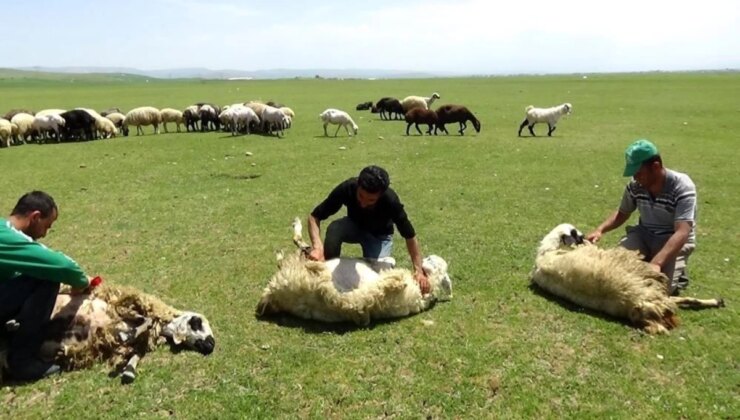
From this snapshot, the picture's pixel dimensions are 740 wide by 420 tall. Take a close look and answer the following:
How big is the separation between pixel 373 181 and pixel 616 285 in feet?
8.60

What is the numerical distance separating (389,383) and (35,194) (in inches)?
131

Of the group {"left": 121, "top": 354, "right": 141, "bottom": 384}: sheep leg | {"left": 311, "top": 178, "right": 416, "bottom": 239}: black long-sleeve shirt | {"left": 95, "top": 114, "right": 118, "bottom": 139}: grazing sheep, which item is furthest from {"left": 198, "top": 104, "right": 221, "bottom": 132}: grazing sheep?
{"left": 121, "top": 354, "right": 141, "bottom": 384}: sheep leg

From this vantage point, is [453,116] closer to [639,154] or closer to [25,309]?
[639,154]

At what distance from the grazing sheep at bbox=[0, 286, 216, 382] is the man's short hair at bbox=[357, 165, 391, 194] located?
1.96 metres

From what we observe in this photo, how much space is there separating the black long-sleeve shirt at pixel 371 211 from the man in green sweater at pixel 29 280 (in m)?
2.49

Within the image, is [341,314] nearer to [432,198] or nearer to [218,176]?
[432,198]

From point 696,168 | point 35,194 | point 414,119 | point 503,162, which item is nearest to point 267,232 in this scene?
point 35,194

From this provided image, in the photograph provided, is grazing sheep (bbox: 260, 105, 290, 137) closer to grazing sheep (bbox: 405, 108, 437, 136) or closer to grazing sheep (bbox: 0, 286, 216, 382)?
grazing sheep (bbox: 405, 108, 437, 136)

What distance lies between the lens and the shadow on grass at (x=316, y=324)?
5.70 metres

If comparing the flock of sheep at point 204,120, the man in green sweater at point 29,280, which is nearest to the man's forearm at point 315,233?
the man in green sweater at point 29,280

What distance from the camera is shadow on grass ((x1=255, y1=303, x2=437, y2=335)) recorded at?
18.7 ft

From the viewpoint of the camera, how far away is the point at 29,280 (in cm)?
468

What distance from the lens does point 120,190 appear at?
1226 cm

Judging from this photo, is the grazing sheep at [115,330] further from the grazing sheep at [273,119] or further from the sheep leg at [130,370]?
the grazing sheep at [273,119]
